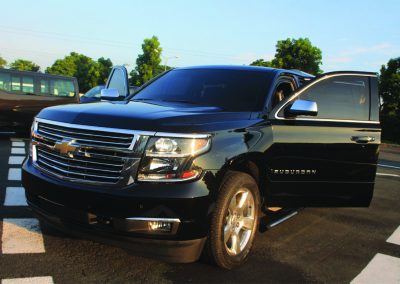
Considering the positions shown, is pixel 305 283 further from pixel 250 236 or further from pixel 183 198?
pixel 183 198

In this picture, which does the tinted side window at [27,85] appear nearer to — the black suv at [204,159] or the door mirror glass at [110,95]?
the door mirror glass at [110,95]

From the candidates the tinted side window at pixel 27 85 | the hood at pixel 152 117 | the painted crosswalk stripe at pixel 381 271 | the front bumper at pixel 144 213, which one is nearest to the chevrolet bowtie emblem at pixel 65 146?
the hood at pixel 152 117

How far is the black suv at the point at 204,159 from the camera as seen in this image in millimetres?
3170

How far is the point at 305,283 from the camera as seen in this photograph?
3564mm

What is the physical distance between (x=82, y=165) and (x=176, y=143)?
74 centimetres

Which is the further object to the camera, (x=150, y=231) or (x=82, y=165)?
(x=82, y=165)

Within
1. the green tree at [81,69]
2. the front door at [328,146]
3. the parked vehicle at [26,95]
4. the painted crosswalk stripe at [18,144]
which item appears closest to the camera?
the front door at [328,146]

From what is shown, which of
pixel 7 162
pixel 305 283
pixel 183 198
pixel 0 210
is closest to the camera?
pixel 183 198

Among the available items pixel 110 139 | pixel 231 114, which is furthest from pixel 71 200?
pixel 231 114

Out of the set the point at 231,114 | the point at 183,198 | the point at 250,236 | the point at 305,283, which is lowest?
the point at 305,283

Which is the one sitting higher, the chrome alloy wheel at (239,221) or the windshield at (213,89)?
the windshield at (213,89)

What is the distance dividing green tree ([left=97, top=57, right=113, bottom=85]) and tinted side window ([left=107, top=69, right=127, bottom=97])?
69.3m

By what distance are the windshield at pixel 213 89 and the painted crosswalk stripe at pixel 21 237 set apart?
164 centimetres

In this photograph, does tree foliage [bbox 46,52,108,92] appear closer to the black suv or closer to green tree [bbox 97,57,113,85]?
green tree [bbox 97,57,113,85]
